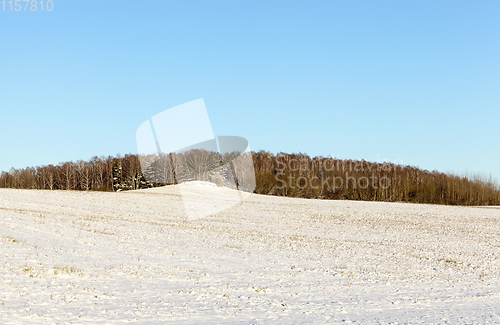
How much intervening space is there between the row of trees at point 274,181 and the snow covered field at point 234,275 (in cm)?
6312

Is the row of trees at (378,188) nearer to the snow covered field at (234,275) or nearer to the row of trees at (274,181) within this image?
the row of trees at (274,181)

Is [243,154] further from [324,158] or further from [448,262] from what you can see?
[448,262]

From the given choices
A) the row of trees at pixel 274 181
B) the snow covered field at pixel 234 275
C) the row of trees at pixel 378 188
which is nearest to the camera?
the snow covered field at pixel 234 275

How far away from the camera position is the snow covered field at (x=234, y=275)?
42.1ft

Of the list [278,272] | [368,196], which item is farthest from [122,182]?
[278,272]

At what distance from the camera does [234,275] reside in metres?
18.1

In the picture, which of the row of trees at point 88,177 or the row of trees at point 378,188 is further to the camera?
the row of trees at point 88,177

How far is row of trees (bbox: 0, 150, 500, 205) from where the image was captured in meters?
96.3

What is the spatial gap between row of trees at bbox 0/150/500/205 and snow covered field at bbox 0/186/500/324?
63124 mm

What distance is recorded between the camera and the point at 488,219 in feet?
163

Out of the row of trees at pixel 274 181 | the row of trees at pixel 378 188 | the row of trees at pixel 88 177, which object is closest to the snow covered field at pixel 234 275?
the row of trees at pixel 274 181

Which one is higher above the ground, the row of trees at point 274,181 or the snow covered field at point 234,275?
the row of trees at point 274,181

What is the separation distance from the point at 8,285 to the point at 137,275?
4.70 m

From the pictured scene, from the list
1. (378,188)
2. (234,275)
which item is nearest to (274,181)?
(378,188)
